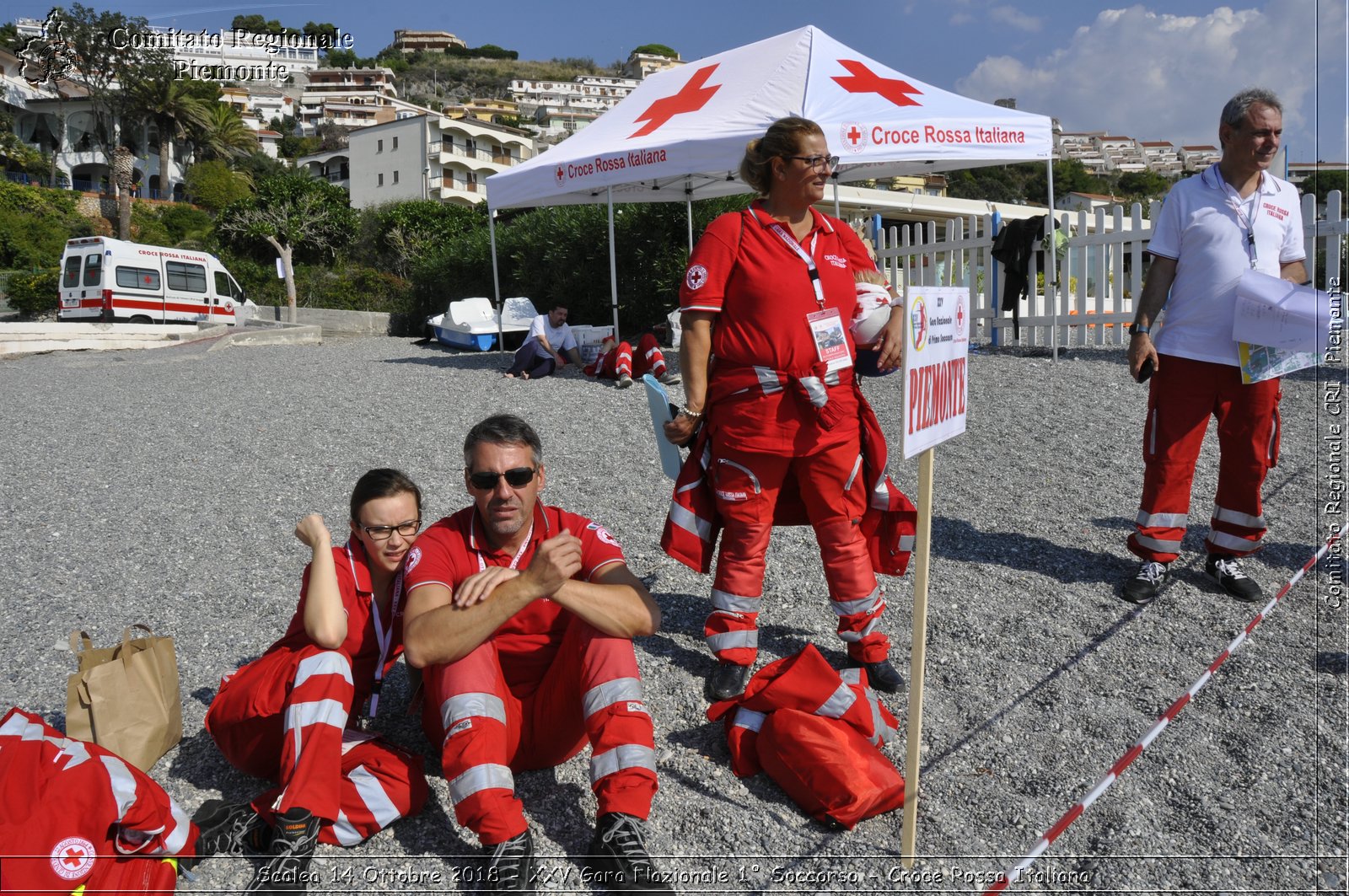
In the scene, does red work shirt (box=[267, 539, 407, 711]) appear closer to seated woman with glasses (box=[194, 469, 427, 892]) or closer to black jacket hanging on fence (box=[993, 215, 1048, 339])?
seated woman with glasses (box=[194, 469, 427, 892])

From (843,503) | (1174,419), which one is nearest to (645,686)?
(843,503)

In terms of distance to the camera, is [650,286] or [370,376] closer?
[370,376]

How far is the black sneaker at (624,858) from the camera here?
2.20m

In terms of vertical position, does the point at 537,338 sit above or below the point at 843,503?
above

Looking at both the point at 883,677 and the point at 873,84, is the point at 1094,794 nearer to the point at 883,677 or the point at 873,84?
the point at 883,677

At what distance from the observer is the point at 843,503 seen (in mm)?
3188

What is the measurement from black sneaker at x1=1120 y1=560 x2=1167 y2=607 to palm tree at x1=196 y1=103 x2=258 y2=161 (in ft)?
190

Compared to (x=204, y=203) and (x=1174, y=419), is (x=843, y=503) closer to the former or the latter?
(x=1174, y=419)

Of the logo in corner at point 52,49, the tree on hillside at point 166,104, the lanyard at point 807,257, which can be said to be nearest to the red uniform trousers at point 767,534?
the lanyard at point 807,257

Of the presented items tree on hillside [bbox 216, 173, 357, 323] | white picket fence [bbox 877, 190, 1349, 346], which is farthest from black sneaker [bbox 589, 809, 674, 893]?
tree on hillside [bbox 216, 173, 357, 323]

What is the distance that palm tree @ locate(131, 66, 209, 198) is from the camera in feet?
157

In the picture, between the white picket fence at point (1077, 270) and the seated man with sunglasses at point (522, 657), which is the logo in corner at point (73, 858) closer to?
the seated man with sunglasses at point (522, 657)

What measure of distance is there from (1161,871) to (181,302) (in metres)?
22.1

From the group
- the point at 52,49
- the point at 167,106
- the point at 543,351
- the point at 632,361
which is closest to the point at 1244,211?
the point at 632,361
